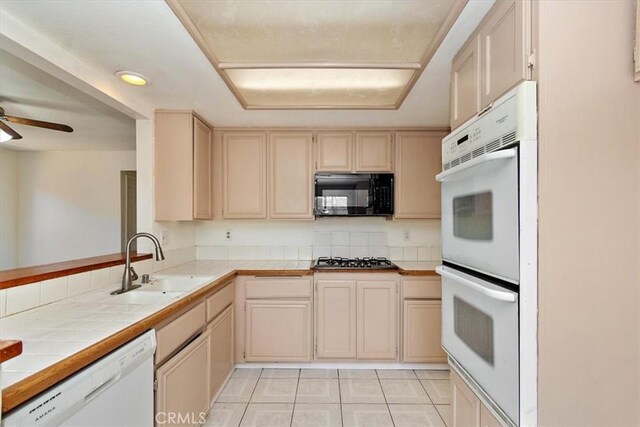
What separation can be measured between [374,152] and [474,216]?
1661 mm

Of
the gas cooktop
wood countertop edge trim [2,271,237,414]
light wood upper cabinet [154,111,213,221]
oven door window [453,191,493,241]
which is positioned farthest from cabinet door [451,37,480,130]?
light wood upper cabinet [154,111,213,221]

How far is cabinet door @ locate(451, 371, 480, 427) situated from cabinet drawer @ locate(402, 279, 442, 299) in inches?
38.0

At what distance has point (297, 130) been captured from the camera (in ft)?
9.13

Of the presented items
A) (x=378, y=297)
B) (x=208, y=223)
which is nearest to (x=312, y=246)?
(x=378, y=297)

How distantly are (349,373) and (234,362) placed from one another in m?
0.97

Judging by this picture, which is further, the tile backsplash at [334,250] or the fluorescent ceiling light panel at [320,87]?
the tile backsplash at [334,250]

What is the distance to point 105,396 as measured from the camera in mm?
989

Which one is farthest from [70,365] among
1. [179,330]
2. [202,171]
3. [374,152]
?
[374,152]

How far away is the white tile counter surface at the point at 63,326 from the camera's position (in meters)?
0.85

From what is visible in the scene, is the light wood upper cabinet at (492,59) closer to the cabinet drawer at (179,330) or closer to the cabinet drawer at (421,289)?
the cabinet drawer at (421,289)

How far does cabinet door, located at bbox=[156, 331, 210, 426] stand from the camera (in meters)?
1.34

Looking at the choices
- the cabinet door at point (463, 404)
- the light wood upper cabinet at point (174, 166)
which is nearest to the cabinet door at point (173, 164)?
the light wood upper cabinet at point (174, 166)

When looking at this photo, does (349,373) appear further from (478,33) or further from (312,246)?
(478,33)

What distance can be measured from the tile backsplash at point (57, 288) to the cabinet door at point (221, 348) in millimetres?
661
